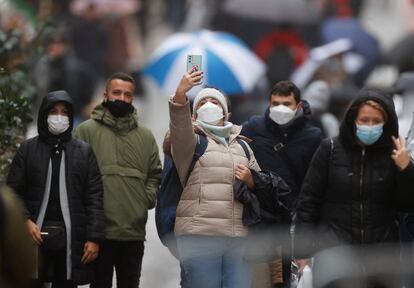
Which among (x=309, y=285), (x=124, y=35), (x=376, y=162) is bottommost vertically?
(x=309, y=285)

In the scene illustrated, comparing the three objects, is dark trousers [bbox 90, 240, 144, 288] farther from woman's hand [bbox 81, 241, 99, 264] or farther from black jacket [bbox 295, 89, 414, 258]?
black jacket [bbox 295, 89, 414, 258]

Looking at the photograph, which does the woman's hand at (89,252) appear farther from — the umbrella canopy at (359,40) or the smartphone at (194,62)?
the umbrella canopy at (359,40)

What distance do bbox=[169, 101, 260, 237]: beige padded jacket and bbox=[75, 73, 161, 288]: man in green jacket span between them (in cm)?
89

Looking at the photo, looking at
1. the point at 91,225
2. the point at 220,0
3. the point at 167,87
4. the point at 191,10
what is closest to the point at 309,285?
the point at 91,225

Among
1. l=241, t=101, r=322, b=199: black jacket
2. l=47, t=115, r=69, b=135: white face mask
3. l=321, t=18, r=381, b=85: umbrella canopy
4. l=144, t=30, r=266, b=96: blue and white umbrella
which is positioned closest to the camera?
l=47, t=115, r=69, b=135: white face mask

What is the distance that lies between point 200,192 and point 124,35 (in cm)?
1880

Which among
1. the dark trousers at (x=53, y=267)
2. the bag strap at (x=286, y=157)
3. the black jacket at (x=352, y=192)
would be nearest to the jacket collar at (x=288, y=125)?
the bag strap at (x=286, y=157)

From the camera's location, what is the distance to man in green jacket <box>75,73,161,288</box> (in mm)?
12555

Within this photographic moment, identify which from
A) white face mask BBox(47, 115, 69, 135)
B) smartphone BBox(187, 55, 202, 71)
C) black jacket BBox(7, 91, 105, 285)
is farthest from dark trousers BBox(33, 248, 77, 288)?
smartphone BBox(187, 55, 202, 71)

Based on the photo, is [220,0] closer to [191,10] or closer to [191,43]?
[191,10]

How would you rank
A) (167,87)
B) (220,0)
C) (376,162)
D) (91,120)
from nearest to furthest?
(376,162) < (91,120) < (167,87) < (220,0)

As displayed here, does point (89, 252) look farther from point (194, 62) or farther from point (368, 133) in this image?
point (368, 133)

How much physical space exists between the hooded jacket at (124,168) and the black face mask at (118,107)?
3 cm

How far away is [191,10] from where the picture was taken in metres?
32.0
